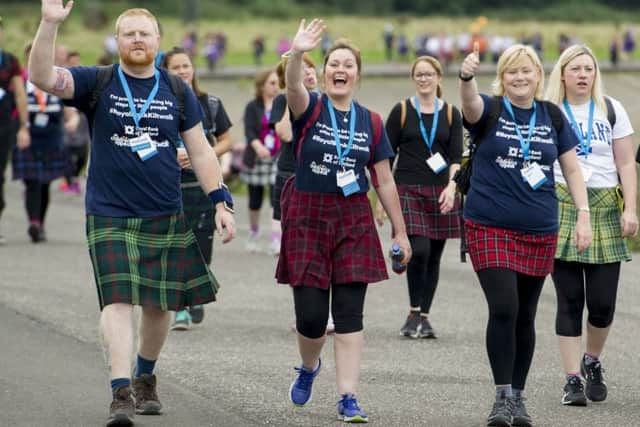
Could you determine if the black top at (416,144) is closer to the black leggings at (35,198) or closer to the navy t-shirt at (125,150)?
the navy t-shirt at (125,150)

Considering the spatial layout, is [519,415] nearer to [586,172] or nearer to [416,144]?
[586,172]

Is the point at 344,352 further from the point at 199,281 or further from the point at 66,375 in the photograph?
the point at 66,375

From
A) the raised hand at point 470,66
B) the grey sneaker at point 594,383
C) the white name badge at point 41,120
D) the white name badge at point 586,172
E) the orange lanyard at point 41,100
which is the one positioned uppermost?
the raised hand at point 470,66

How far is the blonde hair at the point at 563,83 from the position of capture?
26.3 feet

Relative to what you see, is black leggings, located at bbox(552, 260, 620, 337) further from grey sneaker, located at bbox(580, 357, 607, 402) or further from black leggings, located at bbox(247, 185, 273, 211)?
black leggings, located at bbox(247, 185, 273, 211)

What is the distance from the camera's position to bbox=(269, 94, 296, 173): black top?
1011 cm

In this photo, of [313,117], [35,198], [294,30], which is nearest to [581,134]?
[313,117]

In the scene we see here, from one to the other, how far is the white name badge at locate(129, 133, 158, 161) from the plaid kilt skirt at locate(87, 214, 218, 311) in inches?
12.0

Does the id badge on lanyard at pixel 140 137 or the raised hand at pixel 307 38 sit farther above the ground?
the raised hand at pixel 307 38

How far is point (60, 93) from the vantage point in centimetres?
684

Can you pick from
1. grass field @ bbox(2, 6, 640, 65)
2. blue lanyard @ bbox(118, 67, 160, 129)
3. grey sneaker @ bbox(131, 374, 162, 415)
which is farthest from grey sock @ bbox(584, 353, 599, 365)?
grass field @ bbox(2, 6, 640, 65)

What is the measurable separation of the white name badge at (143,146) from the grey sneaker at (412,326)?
3.60 meters

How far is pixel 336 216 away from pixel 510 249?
864 millimetres

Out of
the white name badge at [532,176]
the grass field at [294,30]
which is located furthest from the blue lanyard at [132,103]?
the grass field at [294,30]
